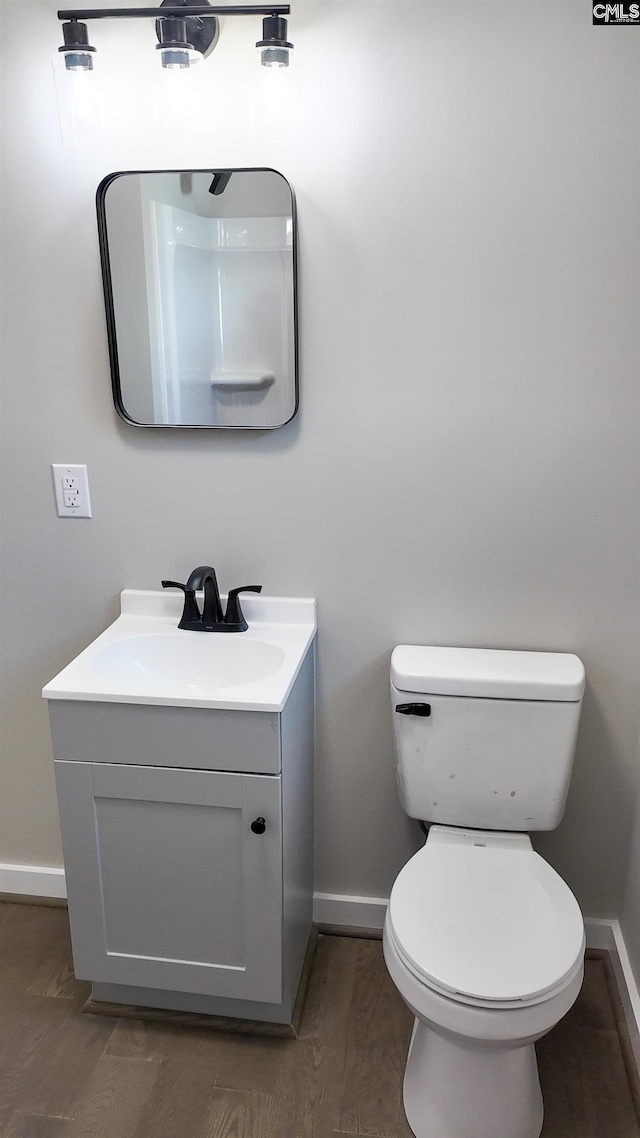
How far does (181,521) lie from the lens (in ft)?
6.24

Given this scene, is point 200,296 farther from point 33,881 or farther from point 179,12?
point 33,881

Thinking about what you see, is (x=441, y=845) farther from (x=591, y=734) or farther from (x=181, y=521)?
(x=181, y=521)

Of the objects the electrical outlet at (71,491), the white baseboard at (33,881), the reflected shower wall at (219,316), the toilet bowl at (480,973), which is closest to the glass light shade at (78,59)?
the reflected shower wall at (219,316)

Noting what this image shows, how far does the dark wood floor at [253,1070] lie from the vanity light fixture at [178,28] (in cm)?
199

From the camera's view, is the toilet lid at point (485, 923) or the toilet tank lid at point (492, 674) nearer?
the toilet lid at point (485, 923)

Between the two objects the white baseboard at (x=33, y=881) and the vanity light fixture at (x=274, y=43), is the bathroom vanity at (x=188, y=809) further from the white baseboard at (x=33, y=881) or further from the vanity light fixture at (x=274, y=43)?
the vanity light fixture at (x=274, y=43)

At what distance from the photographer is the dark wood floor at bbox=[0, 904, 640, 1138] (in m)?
1.61

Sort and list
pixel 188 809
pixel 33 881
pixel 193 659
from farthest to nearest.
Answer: pixel 33 881 < pixel 193 659 < pixel 188 809

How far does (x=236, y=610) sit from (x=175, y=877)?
579 millimetres

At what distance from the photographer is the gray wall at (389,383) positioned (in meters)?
1.58

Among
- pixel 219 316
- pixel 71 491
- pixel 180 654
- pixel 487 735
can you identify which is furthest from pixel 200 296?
pixel 487 735

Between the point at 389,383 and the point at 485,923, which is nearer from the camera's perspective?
the point at 485,923

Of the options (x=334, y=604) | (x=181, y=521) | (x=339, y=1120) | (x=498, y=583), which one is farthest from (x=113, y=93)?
(x=339, y=1120)

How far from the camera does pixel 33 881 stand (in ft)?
7.30
